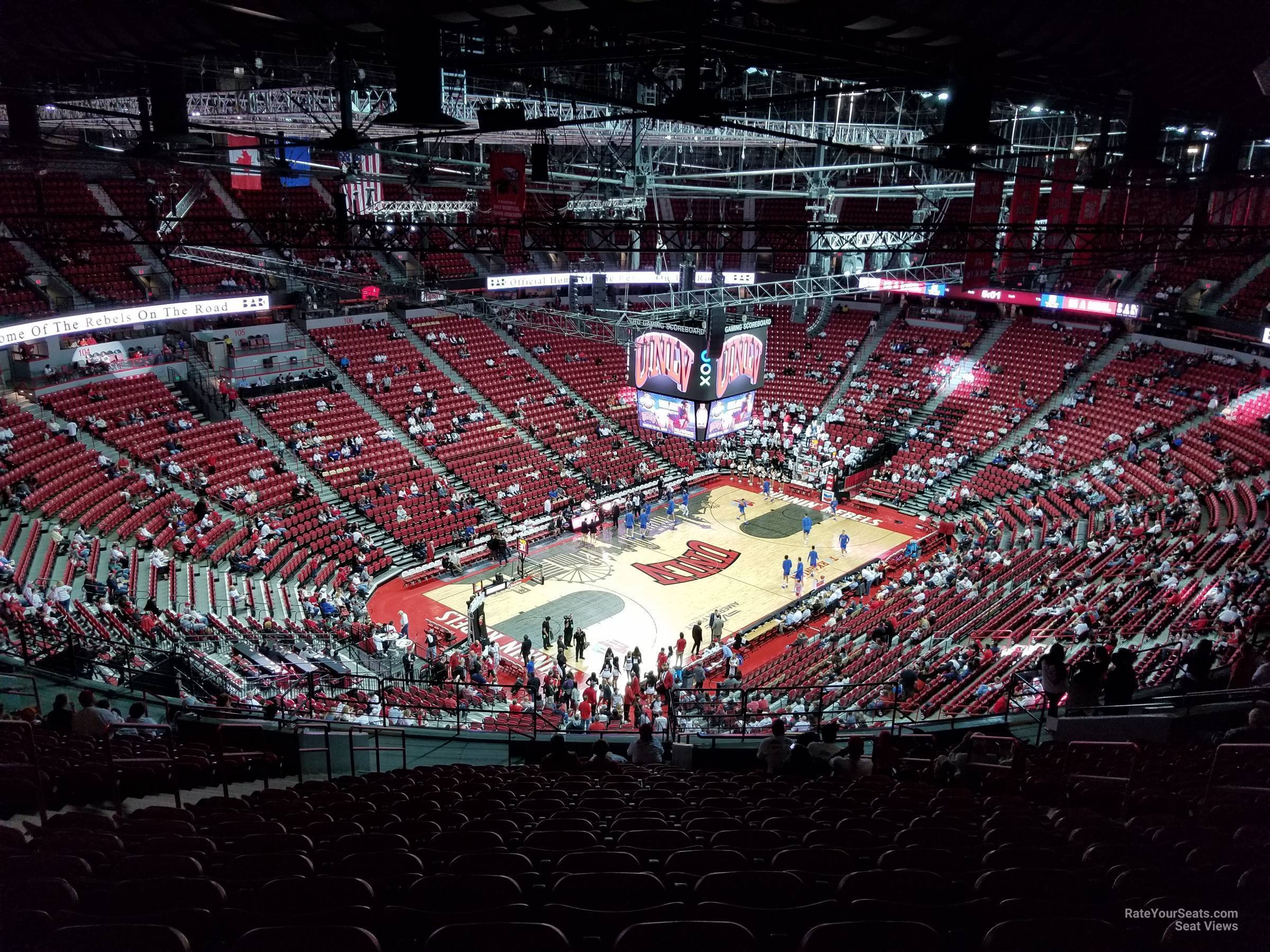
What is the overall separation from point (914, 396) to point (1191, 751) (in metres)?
26.8

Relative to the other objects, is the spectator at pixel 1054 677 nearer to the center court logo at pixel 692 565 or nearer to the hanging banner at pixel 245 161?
the center court logo at pixel 692 565

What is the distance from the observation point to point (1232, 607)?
46.6 feet

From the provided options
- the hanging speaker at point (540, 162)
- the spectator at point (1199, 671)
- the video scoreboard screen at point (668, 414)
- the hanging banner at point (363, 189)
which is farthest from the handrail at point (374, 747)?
the hanging banner at point (363, 189)

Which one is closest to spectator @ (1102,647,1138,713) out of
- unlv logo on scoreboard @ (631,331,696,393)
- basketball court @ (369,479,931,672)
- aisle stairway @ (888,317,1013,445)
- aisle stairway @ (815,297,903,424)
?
basketball court @ (369,479,931,672)

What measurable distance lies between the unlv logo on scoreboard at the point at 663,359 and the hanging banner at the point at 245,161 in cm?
995

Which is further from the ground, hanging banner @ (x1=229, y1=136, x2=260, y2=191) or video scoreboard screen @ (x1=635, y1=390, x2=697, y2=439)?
hanging banner @ (x1=229, y1=136, x2=260, y2=191)

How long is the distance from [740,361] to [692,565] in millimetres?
5825

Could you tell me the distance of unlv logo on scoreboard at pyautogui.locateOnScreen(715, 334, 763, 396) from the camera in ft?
72.5

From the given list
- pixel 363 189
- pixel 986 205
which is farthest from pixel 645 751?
pixel 363 189

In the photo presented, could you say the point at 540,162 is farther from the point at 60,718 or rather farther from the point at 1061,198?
the point at 60,718

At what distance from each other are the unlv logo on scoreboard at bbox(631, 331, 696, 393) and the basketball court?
513cm

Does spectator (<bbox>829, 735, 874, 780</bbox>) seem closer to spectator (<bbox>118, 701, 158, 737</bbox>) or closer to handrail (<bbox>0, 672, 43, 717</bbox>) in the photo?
spectator (<bbox>118, 701, 158, 737</bbox>)

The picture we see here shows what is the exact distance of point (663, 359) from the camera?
891 inches

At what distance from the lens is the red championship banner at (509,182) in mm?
14750
